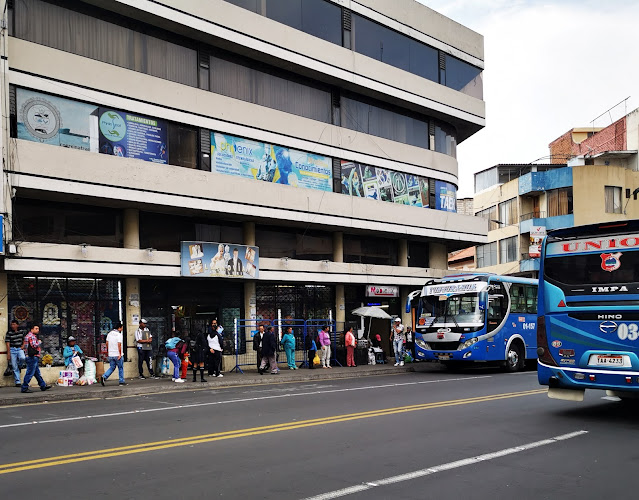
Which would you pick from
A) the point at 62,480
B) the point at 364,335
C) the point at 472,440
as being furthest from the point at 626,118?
the point at 62,480

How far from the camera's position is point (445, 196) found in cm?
3481

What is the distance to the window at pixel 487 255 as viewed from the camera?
54500 mm

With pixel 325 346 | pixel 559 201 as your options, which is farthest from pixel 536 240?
pixel 325 346

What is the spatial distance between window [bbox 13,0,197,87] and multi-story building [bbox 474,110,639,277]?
89.2 ft

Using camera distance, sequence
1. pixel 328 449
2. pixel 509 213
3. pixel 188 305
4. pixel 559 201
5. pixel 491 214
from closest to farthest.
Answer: pixel 328 449
pixel 188 305
pixel 559 201
pixel 509 213
pixel 491 214

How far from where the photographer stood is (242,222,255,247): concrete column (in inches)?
1035

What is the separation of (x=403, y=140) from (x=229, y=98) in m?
11.0

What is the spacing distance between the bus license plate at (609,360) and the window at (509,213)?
136 ft

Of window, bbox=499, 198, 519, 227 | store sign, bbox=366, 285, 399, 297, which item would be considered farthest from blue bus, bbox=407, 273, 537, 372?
window, bbox=499, 198, 519, 227

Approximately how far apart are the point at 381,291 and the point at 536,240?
19.9 metres

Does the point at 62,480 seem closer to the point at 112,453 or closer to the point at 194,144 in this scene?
the point at 112,453

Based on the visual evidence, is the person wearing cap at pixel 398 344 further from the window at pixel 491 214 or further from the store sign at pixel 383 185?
the window at pixel 491 214

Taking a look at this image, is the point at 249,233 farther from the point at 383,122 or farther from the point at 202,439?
the point at 202,439

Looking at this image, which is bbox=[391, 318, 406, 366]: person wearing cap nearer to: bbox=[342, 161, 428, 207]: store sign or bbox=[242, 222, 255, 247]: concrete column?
bbox=[342, 161, 428, 207]: store sign
